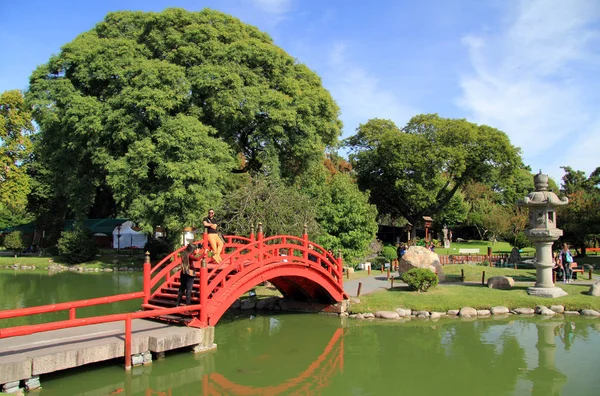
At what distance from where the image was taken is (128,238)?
41.2 m

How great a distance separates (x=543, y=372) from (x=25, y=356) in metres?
10.6

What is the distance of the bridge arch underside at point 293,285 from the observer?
11.6m

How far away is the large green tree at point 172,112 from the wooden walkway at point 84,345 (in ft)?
40.4

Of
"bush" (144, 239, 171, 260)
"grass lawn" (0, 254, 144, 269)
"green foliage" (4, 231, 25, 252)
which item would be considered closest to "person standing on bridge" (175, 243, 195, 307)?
"grass lawn" (0, 254, 144, 269)

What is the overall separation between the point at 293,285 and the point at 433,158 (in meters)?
20.7

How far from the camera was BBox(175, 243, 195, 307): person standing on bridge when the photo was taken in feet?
35.5

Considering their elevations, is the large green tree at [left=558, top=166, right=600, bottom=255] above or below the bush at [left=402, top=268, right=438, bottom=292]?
above

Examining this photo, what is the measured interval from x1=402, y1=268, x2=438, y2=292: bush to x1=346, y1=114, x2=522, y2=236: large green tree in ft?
59.9

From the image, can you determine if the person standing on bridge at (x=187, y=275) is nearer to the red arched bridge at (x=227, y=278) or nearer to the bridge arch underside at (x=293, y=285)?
the red arched bridge at (x=227, y=278)

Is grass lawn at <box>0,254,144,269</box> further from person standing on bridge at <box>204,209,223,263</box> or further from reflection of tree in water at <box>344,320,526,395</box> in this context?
reflection of tree in water at <box>344,320,526,395</box>

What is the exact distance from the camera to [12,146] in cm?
3180

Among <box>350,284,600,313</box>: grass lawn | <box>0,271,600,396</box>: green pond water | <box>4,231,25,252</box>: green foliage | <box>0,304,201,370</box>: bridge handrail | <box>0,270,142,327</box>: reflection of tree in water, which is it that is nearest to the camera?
<box>0,304,201,370</box>: bridge handrail

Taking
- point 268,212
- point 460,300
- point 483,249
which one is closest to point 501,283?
point 460,300

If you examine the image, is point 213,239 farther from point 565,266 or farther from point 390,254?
point 390,254
